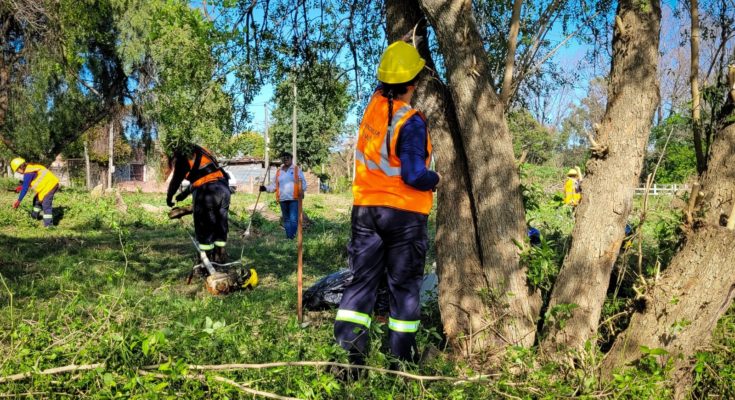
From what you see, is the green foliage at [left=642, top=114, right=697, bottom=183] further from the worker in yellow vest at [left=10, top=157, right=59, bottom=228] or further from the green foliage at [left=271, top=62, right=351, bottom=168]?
the worker in yellow vest at [left=10, top=157, right=59, bottom=228]

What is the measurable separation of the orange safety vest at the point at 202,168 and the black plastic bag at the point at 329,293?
2.35 meters

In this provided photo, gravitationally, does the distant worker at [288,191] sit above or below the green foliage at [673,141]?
below

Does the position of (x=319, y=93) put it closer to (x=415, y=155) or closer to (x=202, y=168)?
(x=202, y=168)

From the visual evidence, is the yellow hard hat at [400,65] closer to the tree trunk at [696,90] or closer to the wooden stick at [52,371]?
the tree trunk at [696,90]

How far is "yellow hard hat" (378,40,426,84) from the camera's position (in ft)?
11.1

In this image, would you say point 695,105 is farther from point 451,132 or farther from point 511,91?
point 451,132

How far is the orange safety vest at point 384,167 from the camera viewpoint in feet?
11.0

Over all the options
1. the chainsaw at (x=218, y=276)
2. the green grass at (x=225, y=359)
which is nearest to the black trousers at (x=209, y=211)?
the chainsaw at (x=218, y=276)

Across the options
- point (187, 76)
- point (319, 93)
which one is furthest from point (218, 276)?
point (319, 93)

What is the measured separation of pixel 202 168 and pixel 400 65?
417 centimetres

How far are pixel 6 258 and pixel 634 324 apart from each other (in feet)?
26.4

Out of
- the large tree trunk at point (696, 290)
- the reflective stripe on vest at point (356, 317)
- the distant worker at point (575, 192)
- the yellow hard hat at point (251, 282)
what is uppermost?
the distant worker at point (575, 192)

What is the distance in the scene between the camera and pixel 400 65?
338 centimetres

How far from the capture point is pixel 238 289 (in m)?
6.23
